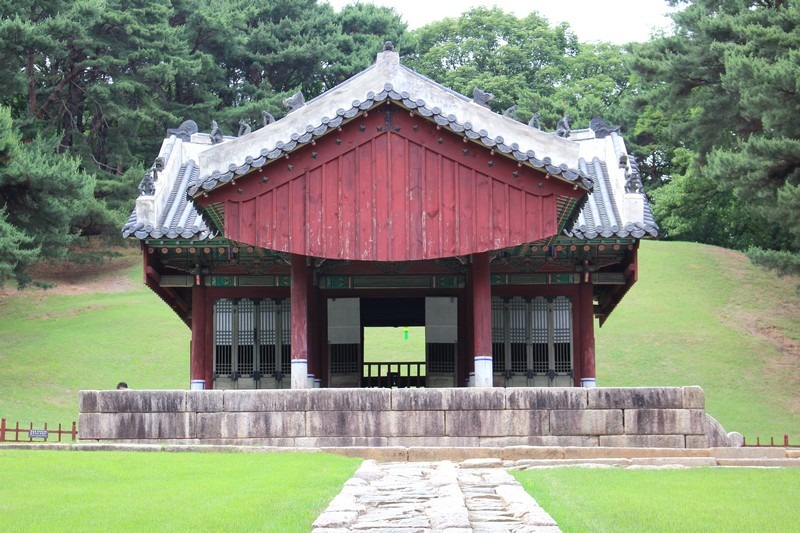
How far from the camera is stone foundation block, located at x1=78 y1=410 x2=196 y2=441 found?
60.7 feet

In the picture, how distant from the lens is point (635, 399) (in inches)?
733

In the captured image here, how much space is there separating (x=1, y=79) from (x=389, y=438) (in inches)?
1707

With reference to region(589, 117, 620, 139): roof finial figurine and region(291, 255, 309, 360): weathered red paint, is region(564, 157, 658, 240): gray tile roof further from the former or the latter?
region(291, 255, 309, 360): weathered red paint

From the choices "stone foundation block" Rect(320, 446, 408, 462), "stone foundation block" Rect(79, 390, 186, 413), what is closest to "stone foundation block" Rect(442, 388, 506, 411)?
"stone foundation block" Rect(320, 446, 408, 462)

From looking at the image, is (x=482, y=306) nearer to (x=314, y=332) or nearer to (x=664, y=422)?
(x=664, y=422)

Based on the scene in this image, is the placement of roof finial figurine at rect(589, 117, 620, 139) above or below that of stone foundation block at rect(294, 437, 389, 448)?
above

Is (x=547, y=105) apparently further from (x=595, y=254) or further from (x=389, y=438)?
(x=389, y=438)

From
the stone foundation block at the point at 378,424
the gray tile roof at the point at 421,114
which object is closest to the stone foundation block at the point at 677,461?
the stone foundation block at the point at 378,424

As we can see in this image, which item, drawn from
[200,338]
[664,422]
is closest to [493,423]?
[664,422]

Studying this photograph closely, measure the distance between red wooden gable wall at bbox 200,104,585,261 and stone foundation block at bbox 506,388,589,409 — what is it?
2876mm

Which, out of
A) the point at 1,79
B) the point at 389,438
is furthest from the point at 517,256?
the point at 1,79

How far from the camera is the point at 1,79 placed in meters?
54.4

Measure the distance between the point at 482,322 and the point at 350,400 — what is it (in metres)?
3.28

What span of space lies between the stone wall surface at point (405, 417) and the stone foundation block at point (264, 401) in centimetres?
2
